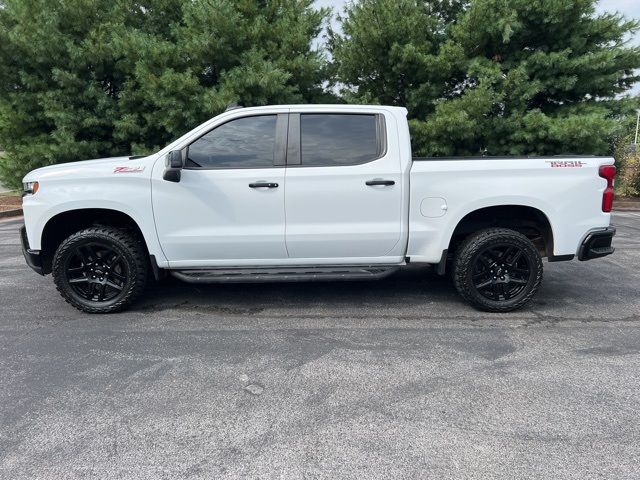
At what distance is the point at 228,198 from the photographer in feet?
13.9

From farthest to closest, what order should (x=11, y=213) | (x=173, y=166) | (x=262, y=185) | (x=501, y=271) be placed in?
(x=11, y=213), (x=501, y=271), (x=262, y=185), (x=173, y=166)

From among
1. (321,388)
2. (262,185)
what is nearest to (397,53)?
(262,185)

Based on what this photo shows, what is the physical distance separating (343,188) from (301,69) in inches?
305

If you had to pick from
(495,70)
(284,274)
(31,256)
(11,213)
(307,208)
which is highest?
(495,70)

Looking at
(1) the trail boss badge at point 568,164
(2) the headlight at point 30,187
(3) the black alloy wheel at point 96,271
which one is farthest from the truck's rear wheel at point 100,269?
(1) the trail boss badge at point 568,164

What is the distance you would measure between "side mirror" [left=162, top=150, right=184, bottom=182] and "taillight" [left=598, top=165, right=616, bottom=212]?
3.75m

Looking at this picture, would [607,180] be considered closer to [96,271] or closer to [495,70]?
[96,271]

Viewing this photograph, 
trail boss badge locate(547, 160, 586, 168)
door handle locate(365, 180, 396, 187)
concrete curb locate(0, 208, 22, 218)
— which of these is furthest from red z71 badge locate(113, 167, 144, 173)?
concrete curb locate(0, 208, 22, 218)

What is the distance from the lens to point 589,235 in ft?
14.2

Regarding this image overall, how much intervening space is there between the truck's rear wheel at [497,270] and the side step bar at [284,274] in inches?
26.1

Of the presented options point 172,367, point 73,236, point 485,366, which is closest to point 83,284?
point 73,236

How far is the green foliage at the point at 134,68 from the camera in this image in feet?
34.7

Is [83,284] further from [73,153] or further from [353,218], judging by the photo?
[73,153]

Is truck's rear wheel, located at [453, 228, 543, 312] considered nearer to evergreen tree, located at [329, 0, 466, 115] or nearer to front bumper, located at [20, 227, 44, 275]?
front bumper, located at [20, 227, 44, 275]
